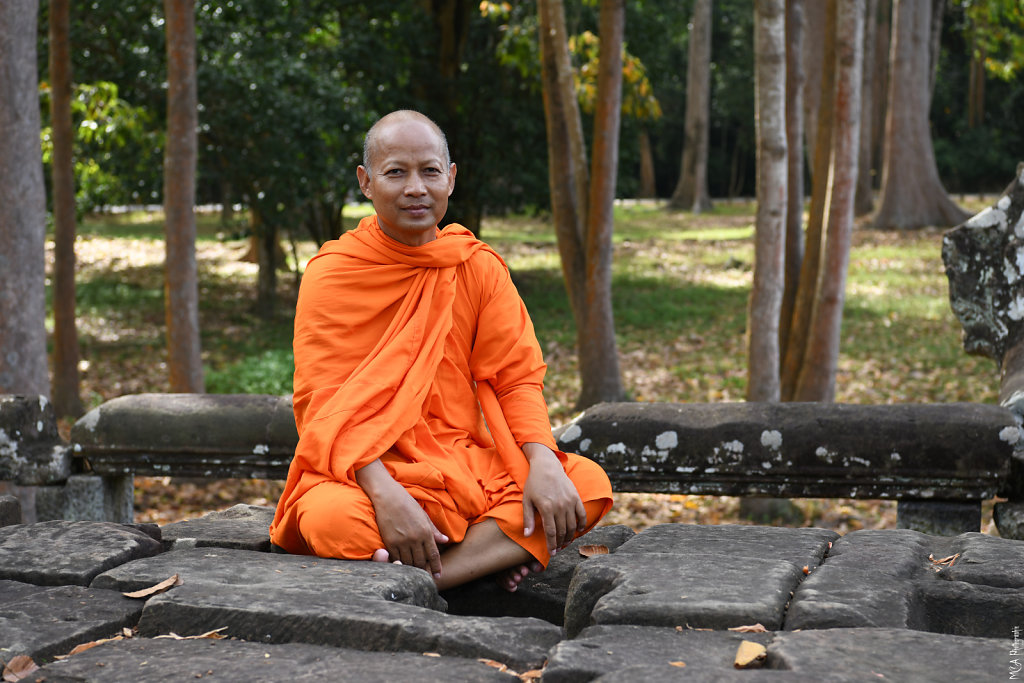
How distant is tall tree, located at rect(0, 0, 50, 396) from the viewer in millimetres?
4699

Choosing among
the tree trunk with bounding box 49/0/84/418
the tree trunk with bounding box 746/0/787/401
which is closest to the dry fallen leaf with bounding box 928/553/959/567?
the tree trunk with bounding box 746/0/787/401

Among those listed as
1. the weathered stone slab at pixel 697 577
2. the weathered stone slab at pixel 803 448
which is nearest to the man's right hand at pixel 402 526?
the weathered stone slab at pixel 697 577

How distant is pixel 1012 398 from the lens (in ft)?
11.3

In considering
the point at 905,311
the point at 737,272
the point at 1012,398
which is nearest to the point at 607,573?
the point at 1012,398

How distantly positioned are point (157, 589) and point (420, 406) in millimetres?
896

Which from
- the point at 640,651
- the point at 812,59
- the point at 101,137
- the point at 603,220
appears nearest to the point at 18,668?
the point at 640,651

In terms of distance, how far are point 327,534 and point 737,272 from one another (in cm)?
1355

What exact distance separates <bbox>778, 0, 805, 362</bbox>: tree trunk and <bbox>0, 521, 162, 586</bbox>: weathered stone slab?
217 inches

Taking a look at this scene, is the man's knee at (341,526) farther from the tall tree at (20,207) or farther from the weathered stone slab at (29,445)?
the tall tree at (20,207)

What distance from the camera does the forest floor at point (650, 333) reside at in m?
7.41

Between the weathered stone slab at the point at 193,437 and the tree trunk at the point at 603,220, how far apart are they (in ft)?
14.3

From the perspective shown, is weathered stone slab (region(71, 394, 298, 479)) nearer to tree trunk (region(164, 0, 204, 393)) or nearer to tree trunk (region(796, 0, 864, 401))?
tree trunk (region(164, 0, 204, 393))

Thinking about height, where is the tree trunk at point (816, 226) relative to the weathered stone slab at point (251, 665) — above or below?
above

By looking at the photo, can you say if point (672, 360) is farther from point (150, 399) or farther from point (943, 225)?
point (943, 225)
